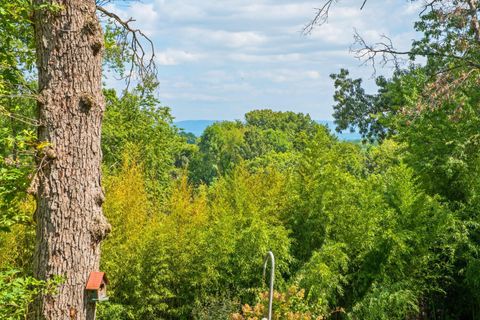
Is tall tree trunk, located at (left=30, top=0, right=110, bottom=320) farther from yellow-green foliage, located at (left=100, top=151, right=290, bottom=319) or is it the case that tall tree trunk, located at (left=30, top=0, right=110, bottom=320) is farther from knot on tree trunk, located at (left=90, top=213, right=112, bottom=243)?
yellow-green foliage, located at (left=100, top=151, right=290, bottom=319)

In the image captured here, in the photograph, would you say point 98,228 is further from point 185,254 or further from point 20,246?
point 20,246

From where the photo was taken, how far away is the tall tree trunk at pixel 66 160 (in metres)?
3.41

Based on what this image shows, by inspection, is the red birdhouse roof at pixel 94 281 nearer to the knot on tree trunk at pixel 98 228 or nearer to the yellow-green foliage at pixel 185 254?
the knot on tree trunk at pixel 98 228

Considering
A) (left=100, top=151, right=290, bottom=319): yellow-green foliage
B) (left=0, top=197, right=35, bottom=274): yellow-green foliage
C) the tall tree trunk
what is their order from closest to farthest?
the tall tree trunk < (left=0, top=197, right=35, bottom=274): yellow-green foliage < (left=100, top=151, right=290, bottom=319): yellow-green foliage

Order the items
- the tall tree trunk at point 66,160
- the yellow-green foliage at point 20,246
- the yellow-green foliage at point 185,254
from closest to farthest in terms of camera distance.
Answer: the tall tree trunk at point 66,160, the yellow-green foliage at point 20,246, the yellow-green foliage at point 185,254

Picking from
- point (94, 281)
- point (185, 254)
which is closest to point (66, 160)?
point (94, 281)

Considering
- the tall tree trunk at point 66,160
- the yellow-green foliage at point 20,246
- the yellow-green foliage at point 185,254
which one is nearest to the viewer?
the tall tree trunk at point 66,160

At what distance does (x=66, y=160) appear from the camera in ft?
11.2

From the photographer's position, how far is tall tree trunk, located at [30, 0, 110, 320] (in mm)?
3410

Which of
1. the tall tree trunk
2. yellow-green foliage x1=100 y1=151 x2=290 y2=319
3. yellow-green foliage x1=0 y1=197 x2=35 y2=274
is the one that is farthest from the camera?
yellow-green foliage x1=100 y1=151 x2=290 y2=319

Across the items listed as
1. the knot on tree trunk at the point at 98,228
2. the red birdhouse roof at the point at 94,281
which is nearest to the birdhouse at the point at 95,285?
the red birdhouse roof at the point at 94,281

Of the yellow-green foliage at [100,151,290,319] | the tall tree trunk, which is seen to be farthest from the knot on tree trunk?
the yellow-green foliage at [100,151,290,319]

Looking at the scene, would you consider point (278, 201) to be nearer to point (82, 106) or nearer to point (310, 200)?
point (310, 200)

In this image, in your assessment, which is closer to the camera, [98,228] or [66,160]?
Result: [66,160]
